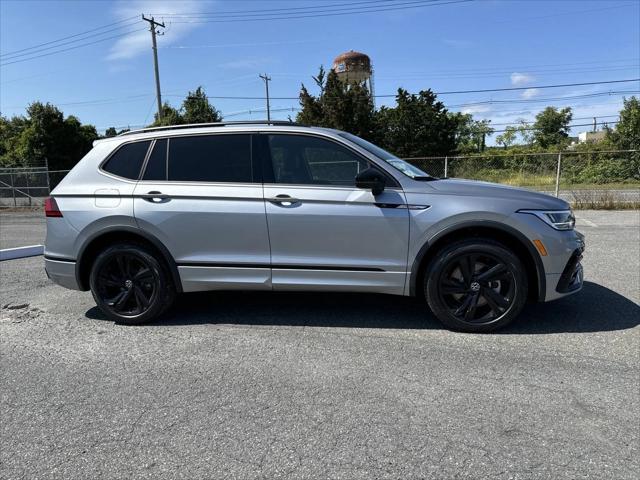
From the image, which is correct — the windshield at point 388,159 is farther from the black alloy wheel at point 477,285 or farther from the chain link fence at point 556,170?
the chain link fence at point 556,170

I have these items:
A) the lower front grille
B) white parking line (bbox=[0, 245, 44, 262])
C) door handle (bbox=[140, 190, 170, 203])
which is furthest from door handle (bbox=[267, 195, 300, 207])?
white parking line (bbox=[0, 245, 44, 262])

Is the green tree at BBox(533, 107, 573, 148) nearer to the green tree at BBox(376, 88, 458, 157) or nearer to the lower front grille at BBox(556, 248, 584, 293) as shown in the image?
the green tree at BBox(376, 88, 458, 157)

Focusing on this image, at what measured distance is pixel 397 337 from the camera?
165 inches

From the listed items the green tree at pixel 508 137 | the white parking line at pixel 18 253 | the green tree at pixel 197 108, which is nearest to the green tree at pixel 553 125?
the green tree at pixel 508 137

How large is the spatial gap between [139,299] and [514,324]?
3465 mm

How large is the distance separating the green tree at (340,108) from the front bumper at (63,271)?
30661 mm

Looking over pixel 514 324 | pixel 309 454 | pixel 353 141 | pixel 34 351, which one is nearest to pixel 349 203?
pixel 353 141

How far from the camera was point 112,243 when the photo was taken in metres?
4.69

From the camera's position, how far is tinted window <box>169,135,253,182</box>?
4488 mm

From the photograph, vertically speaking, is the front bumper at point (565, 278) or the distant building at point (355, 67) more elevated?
the distant building at point (355, 67)

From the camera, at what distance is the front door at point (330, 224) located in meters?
4.17

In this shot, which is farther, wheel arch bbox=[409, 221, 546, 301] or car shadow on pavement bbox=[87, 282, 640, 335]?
car shadow on pavement bbox=[87, 282, 640, 335]

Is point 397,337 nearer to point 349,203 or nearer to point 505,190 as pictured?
point 349,203

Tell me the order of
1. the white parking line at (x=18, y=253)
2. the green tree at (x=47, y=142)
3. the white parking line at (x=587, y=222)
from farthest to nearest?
the green tree at (x=47, y=142), the white parking line at (x=587, y=222), the white parking line at (x=18, y=253)
